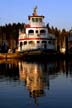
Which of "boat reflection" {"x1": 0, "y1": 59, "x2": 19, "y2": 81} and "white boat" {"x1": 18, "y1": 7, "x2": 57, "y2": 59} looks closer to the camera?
"boat reflection" {"x1": 0, "y1": 59, "x2": 19, "y2": 81}

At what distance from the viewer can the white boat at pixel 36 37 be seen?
67562 mm

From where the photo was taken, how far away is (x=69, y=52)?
7150cm

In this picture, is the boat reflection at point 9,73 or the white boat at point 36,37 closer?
the boat reflection at point 9,73

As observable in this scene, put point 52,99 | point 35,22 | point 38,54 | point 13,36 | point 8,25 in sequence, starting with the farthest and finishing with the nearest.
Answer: point 8,25 → point 13,36 → point 35,22 → point 38,54 → point 52,99

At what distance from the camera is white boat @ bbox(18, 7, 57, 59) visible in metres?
67.6

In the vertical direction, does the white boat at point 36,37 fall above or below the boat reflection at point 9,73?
above

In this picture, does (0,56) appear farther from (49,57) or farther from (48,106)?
(48,106)

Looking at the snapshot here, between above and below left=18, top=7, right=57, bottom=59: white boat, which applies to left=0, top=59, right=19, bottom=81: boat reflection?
below

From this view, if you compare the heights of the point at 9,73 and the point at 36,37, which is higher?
the point at 36,37

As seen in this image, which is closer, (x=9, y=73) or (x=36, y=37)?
(x=9, y=73)

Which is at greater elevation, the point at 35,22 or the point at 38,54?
the point at 35,22

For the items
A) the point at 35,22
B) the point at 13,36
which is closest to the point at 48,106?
the point at 35,22

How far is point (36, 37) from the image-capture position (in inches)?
2653

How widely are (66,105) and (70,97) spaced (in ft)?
8.13
